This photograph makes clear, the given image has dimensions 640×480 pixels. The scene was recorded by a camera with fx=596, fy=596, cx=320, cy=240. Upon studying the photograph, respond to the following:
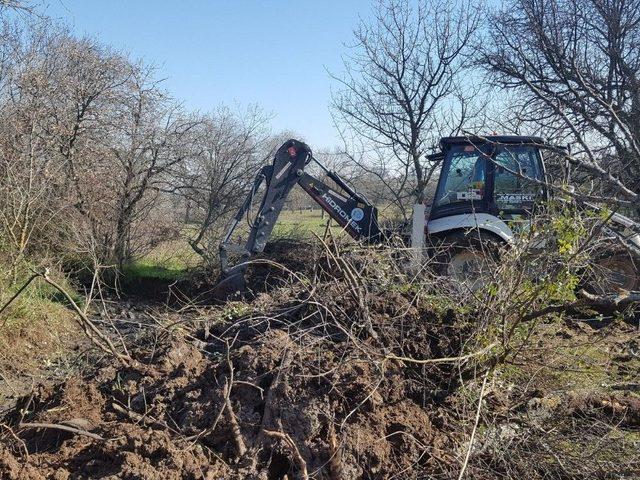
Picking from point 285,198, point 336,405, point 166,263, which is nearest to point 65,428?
point 336,405

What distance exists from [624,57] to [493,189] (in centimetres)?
723

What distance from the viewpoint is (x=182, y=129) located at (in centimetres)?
1300

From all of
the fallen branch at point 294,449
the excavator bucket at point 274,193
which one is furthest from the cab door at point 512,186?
the fallen branch at point 294,449

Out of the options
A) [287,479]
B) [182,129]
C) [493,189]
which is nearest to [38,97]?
[182,129]

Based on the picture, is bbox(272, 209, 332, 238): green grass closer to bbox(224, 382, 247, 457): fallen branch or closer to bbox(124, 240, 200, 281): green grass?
bbox(124, 240, 200, 281): green grass

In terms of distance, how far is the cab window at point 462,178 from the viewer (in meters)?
8.45

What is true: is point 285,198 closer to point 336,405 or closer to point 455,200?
point 455,200

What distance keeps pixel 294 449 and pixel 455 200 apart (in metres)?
5.87

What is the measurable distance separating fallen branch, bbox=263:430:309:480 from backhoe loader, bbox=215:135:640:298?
399 cm

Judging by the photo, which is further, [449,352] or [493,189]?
[493,189]

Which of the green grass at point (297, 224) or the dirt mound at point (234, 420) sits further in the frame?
the green grass at point (297, 224)

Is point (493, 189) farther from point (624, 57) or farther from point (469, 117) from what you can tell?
point (624, 57)

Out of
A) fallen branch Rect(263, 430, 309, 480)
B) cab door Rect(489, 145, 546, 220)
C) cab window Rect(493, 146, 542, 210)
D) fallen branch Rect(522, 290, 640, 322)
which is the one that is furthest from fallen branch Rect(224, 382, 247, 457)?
cab window Rect(493, 146, 542, 210)

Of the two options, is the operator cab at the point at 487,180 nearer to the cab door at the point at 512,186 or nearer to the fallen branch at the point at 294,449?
the cab door at the point at 512,186
